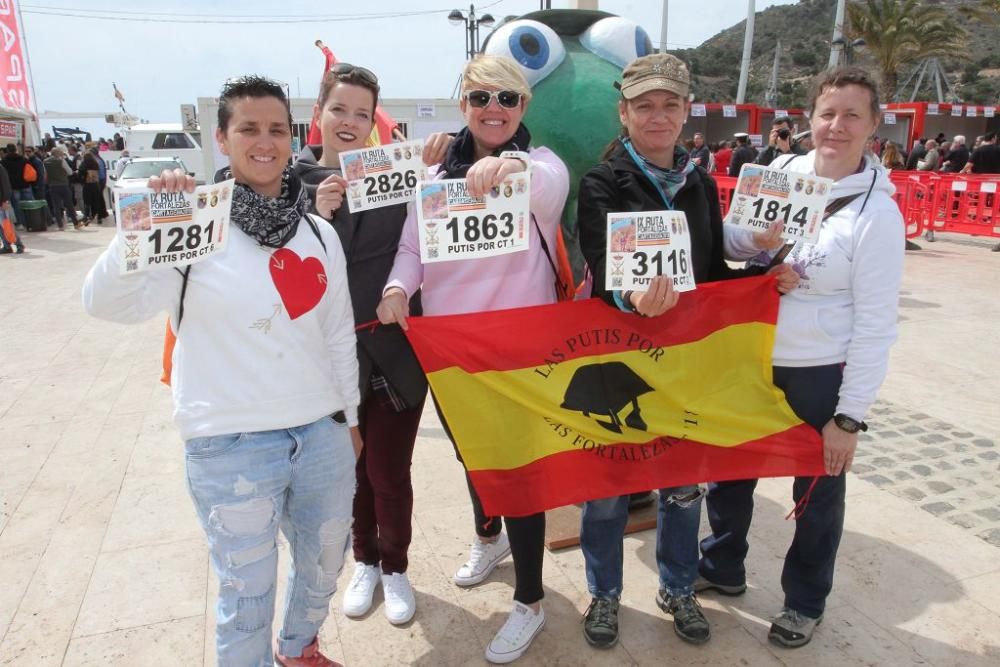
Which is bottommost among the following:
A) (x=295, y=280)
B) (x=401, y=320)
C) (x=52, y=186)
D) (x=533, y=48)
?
(x=52, y=186)

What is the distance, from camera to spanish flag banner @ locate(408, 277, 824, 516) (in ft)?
8.52

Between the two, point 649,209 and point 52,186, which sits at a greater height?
point 649,209

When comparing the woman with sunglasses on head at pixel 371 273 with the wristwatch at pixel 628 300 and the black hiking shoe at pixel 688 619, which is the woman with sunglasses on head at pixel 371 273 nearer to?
the wristwatch at pixel 628 300

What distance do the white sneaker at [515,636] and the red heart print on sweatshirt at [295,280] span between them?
150 cm

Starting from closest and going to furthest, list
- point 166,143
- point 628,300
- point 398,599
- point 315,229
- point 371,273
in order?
point 315,229, point 628,300, point 371,273, point 398,599, point 166,143

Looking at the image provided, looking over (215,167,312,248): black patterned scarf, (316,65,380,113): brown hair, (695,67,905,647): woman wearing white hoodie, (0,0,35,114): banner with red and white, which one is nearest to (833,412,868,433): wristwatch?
(695,67,905,647): woman wearing white hoodie

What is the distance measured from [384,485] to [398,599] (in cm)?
53

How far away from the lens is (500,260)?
254cm

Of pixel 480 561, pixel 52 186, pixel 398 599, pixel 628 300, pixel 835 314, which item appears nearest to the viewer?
pixel 628 300

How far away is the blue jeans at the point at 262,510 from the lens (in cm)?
205

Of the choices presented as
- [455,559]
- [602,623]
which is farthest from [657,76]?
[455,559]

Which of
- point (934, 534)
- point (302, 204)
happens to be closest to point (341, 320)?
point (302, 204)

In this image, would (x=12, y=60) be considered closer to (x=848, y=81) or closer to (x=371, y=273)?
(x=371, y=273)

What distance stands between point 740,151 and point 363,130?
36.4 ft
